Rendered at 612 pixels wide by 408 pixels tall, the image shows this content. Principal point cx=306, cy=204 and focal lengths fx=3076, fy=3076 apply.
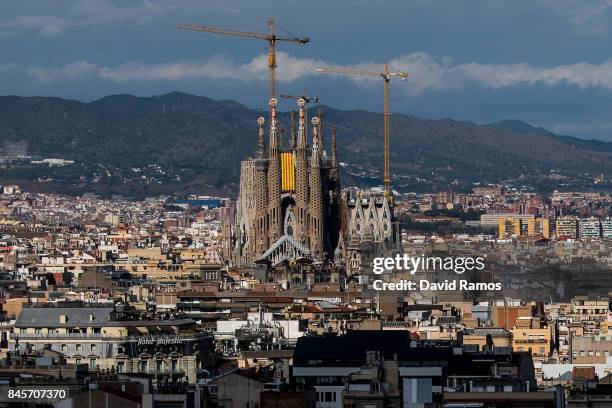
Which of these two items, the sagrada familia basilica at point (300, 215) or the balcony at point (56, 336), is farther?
the sagrada familia basilica at point (300, 215)

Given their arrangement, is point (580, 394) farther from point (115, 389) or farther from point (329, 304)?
point (329, 304)

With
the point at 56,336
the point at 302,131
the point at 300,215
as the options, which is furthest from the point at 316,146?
the point at 56,336

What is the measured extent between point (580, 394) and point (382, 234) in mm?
140129

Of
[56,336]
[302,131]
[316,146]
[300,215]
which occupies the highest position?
[302,131]

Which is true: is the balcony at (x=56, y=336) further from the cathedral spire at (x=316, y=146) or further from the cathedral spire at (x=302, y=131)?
the cathedral spire at (x=302, y=131)

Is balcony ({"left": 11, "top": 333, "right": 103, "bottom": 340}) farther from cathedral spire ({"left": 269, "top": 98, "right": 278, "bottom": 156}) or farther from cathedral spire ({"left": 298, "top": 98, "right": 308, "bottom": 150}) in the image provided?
cathedral spire ({"left": 269, "top": 98, "right": 278, "bottom": 156})

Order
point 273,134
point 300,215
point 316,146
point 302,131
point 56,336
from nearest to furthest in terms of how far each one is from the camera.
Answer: point 56,336 → point 300,215 → point 316,146 → point 302,131 → point 273,134

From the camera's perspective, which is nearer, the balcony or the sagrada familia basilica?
the balcony

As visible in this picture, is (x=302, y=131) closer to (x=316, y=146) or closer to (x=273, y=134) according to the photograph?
Result: (x=273, y=134)

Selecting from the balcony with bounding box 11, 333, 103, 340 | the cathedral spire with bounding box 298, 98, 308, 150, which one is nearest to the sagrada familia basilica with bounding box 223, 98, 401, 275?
the cathedral spire with bounding box 298, 98, 308, 150

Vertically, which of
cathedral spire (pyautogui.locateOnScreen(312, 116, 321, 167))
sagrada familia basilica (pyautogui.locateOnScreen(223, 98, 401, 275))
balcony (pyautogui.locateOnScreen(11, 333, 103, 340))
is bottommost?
balcony (pyautogui.locateOnScreen(11, 333, 103, 340))

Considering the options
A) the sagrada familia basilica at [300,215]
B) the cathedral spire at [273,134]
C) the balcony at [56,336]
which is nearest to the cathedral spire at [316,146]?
the sagrada familia basilica at [300,215]

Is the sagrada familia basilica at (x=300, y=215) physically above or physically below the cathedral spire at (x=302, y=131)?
below

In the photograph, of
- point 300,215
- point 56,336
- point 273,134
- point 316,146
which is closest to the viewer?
point 56,336
